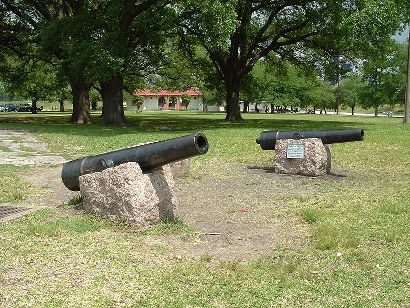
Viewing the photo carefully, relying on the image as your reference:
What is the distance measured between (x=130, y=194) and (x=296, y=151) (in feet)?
16.5

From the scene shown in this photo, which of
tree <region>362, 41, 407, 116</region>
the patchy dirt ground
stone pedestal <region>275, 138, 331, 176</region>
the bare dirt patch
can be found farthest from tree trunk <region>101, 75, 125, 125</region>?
tree <region>362, 41, 407, 116</region>

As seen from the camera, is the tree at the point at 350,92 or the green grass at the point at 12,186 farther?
the tree at the point at 350,92

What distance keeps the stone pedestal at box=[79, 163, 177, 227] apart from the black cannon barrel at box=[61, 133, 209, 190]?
0.17 m

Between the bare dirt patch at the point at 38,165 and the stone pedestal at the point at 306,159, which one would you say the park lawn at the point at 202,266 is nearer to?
the bare dirt patch at the point at 38,165

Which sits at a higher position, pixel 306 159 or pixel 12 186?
pixel 306 159

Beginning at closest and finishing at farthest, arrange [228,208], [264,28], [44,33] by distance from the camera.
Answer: [228,208], [44,33], [264,28]

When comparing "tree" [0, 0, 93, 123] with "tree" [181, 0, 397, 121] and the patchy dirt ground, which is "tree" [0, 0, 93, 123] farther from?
the patchy dirt ground

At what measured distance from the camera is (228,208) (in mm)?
7148

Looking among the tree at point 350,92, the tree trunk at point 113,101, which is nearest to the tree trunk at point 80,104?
the tree trunk at point 113,101

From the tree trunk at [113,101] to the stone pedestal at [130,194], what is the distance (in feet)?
68.1

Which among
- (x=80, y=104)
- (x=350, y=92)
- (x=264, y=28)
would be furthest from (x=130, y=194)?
(x=350, y=92)

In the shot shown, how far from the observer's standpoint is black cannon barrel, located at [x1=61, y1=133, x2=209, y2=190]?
5867 millimetres

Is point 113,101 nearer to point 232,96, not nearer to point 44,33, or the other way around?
point 44,33

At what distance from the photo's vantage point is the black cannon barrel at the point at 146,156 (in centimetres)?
587
